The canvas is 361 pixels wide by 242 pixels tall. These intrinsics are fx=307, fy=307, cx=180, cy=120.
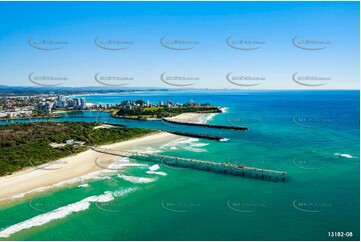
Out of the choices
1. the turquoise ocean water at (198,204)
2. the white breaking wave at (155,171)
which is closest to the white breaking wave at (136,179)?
the turquoise ocean water at (198,204)

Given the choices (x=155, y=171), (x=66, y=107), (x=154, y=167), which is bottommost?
(x=155, y=171)

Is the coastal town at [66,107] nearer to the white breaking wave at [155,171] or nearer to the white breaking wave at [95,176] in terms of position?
the white breaking wave at [95,176]

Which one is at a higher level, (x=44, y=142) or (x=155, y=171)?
(x=44, y=142)

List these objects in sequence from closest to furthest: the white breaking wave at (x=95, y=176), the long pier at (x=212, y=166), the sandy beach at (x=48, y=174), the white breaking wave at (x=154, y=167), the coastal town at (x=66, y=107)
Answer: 1. the sandy beach at (x=48, y=174)
2. the white breaking wave at (x=95, y=176)
3. the long pier at (x=212, y=166)
4. the white breaking wave at (x=154, y=167)
5. the coastal town at (x=66, y=107)

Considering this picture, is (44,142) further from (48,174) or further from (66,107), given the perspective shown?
(66,107)

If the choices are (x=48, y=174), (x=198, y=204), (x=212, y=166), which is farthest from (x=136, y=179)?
(x=48, y=174)
